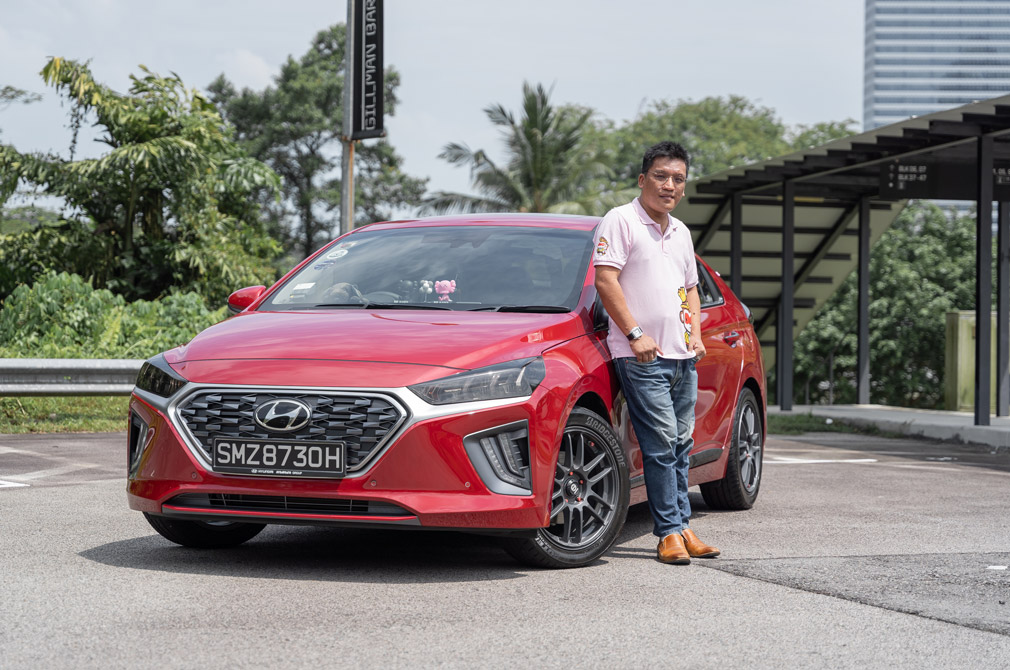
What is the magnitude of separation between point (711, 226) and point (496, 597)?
1644 cm

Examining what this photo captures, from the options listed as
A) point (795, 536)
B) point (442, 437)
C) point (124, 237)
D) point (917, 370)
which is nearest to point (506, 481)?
point (442, 437)

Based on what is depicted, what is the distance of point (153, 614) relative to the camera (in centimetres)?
459

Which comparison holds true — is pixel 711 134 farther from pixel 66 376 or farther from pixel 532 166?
pixel 66 376

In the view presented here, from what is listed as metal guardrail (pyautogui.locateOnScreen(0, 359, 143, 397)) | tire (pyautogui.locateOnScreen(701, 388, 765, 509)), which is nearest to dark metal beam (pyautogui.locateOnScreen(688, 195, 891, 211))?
metal guardrail (pyautogui.locateOnScreen(0, 359, 143, 397))

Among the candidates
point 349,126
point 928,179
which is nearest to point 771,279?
point 928,179

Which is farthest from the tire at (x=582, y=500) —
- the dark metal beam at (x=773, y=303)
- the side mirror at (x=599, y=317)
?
the dark metal beam at (x=773, y=303)

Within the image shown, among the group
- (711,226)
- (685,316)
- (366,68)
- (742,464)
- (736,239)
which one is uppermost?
(366,68)

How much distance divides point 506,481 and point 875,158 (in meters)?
13.2

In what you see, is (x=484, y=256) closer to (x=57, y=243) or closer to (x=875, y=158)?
(x=875, y=158)

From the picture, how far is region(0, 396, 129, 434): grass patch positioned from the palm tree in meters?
28.2

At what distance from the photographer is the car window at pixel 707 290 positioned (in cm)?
746

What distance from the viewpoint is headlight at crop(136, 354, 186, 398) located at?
546 centimetres

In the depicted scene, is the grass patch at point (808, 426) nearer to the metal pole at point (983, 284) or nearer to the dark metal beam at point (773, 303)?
the metal pole at point (983, 284)

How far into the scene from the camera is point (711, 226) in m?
20.9
